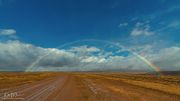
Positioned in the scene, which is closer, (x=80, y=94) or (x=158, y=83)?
(x=80, y=94)

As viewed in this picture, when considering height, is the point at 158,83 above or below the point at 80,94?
above

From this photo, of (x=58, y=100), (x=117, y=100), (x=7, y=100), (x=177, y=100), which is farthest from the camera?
(x=177, y=100)

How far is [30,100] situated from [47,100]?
1.20m

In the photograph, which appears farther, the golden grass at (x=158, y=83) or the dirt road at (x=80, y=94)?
the golden grass at (x=158, y=83)

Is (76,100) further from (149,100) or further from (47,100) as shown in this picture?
(149,100)

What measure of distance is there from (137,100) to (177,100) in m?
3.63

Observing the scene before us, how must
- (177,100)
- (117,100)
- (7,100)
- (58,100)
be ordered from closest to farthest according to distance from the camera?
(7,100)
(58,100)
(117,100)
(177,100)

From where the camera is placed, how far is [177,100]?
1700cm

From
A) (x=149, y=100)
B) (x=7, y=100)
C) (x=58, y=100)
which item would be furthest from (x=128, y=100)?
(x=7, y=100)

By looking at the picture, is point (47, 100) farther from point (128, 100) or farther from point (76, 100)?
point (128, 100)

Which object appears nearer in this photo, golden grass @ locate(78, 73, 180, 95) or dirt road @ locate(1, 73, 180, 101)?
dirt road @ locate(1, 73, 180, 101)

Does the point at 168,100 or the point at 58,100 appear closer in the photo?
the point at 58,100

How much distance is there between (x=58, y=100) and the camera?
1477 cm

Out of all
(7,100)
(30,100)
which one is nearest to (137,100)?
(30,100)
